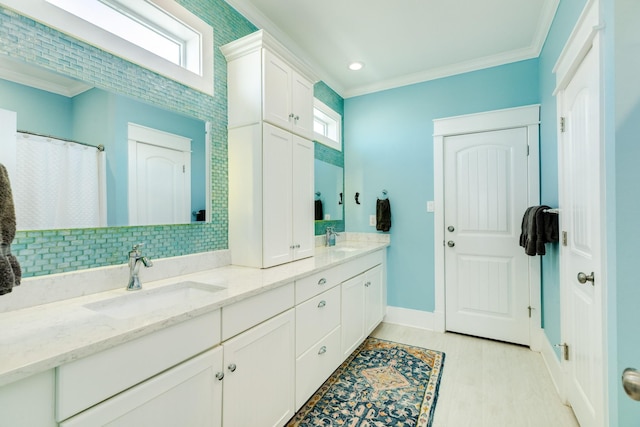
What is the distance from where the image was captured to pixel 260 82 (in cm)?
187

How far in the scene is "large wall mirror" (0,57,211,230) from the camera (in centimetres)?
113

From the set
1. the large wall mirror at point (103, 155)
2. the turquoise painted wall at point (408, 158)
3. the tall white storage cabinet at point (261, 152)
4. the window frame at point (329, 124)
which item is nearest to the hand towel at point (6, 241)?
the large wall mirror at point (103, 155)

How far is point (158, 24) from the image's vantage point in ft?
5.43

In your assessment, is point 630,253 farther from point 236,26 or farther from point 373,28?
point 236,26

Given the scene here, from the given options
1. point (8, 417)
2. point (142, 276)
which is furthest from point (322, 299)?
point (8, 417)

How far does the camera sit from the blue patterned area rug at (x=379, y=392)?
170 centimetres

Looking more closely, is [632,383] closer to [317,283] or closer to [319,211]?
[317,283]

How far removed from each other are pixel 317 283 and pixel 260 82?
1.33 m

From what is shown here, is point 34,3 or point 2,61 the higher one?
point 34,3

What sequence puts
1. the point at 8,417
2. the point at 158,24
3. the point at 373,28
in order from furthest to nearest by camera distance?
the point at 373,28, the point at 158,24, the point at 8,417

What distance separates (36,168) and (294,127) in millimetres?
1448

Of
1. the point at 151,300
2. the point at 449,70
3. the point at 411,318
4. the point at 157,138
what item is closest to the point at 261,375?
the point at 151,300

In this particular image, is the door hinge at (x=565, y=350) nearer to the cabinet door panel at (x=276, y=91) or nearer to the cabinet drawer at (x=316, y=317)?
the cabinet drawer at (x=316, y=317)

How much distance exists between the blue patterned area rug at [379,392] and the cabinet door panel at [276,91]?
1.83 m
